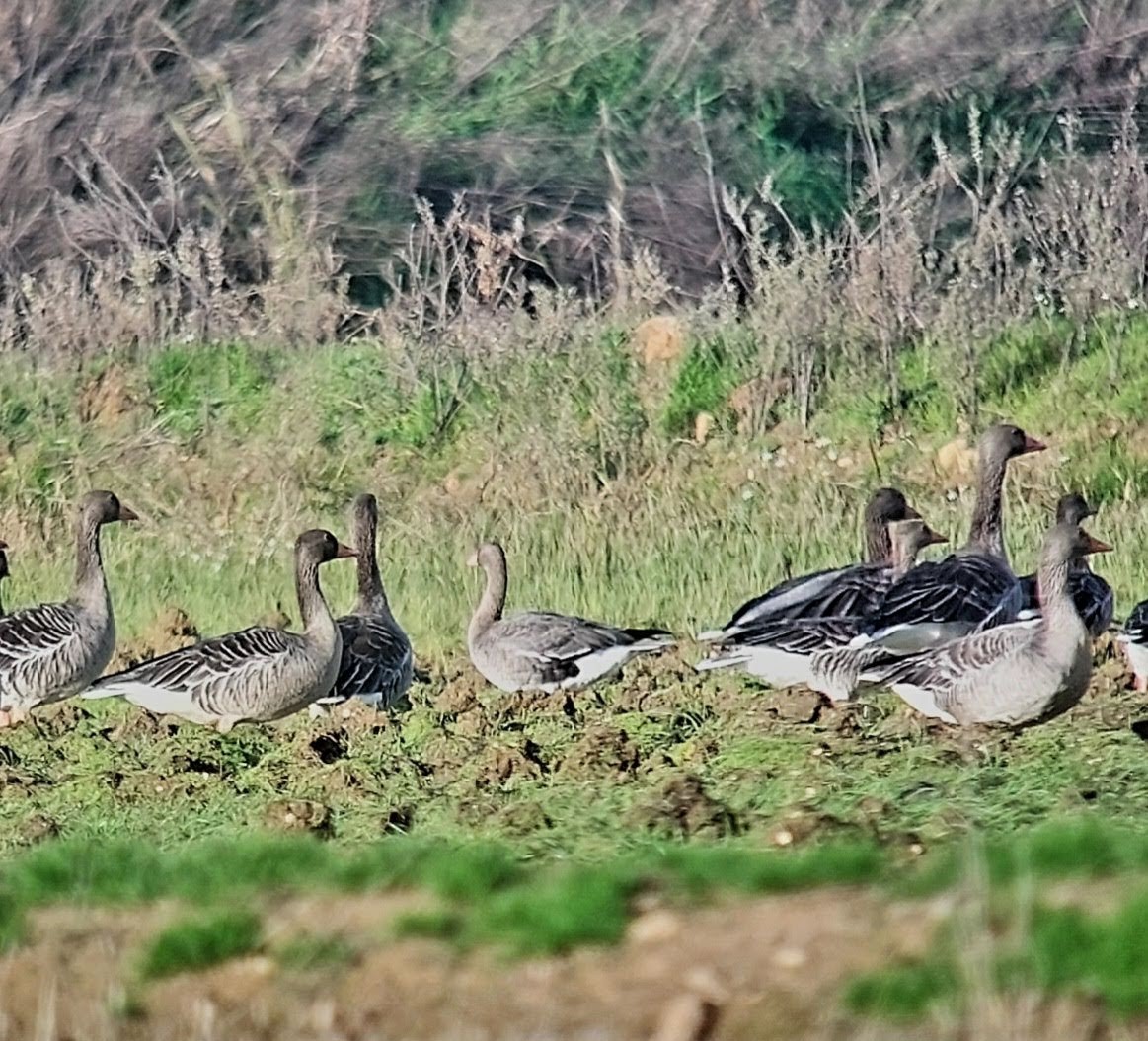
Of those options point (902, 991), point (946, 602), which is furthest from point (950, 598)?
point (902, 991)

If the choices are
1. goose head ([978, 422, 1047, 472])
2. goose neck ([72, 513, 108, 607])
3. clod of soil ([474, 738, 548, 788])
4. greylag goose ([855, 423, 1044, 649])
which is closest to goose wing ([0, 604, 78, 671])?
goose neck ([72, 513, 108, 607])

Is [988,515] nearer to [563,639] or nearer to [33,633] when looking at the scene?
[563,639]

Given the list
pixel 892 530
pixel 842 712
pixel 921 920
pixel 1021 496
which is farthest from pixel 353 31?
pixel 921 920

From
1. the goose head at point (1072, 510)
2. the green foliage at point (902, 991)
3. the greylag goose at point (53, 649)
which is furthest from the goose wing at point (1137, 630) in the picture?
the greylag goose at point (53, 649)

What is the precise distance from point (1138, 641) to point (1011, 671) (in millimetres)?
854

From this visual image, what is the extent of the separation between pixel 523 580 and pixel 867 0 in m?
11.4

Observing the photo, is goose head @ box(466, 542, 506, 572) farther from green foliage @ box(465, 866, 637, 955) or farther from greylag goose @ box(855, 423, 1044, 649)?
green foliage @ box(465, 866, 637, 955)

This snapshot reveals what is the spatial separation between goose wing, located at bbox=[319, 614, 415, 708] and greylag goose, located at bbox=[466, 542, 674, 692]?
1.12 ft

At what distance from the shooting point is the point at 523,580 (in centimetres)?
1205

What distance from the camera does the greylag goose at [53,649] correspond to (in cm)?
1031

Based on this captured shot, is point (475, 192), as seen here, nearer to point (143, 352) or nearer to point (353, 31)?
point (353, 31)

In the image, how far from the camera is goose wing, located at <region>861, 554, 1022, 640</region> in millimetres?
9492

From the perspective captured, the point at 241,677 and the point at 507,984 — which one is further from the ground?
the point at 507,984

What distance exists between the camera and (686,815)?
7.48 m
